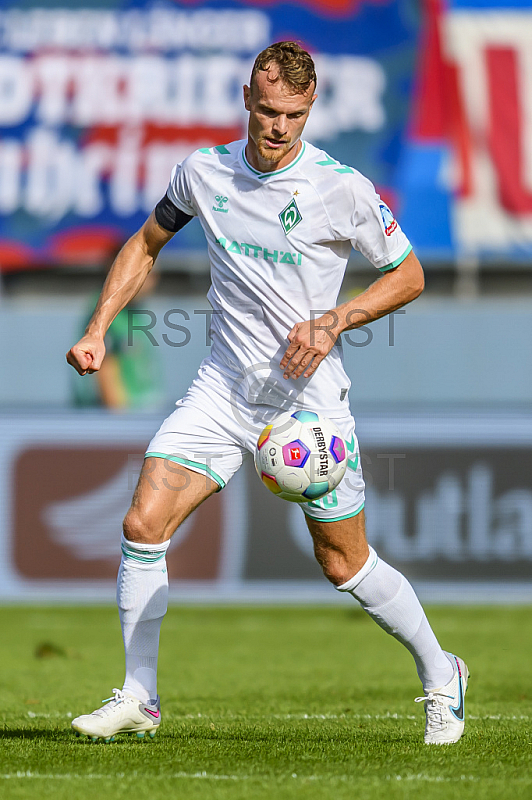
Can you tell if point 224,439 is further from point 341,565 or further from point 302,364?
point 341,565

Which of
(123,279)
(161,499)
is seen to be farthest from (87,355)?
(161,499)

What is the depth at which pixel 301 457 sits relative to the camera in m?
4.23

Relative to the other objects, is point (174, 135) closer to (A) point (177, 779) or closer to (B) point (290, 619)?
(B) point (290, 619)

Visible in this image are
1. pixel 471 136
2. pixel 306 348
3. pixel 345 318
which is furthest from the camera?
pixel 471 136

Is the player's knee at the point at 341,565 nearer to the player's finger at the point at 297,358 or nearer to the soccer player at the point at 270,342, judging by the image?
the soccer player at the point at 270,342

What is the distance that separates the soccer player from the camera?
4.32 m

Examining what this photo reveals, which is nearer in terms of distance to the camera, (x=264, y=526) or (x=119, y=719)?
(x=119, y=719)

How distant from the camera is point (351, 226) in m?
4.43

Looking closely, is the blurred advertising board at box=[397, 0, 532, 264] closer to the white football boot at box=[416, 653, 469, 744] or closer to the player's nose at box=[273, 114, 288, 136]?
the player's nose at box=[273, 114, 288, 136]

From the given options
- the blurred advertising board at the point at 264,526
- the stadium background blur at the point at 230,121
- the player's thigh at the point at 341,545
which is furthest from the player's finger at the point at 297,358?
the stadium background blur at the point at 230,121

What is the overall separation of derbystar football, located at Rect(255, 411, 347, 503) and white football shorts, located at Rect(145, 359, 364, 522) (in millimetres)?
139

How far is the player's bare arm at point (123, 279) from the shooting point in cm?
442

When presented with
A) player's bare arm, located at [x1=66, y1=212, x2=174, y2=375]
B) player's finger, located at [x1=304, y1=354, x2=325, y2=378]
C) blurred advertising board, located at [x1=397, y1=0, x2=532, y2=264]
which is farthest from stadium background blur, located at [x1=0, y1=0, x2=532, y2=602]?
player's finger, located at [x1=304, y1=354, x2=325, y2=378]

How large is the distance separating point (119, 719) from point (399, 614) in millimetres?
1147
